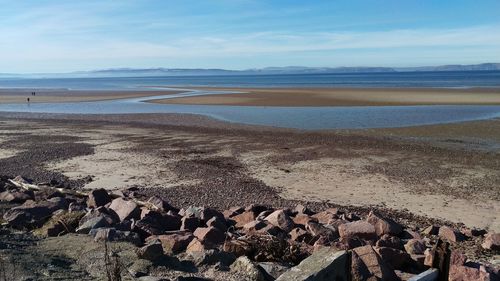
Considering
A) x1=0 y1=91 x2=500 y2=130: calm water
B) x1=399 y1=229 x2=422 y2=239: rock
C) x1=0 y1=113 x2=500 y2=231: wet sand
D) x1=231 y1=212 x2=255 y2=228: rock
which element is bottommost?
x1=0 y1=113 x2=500 y2=231: wet sand

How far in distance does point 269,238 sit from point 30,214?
412cm

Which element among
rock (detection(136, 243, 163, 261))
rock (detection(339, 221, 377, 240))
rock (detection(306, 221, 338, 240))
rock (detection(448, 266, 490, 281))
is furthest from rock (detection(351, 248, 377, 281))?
rock (detection(136, 243, 163, 261))

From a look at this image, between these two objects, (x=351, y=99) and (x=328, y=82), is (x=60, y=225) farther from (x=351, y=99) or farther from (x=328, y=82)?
(x=328, y=82)

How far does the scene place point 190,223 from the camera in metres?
7.97

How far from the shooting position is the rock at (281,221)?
26.2ft

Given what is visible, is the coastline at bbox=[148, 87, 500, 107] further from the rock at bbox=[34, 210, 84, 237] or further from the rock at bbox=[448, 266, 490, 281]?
the rock at bbox=[448, 266, 490, 281]

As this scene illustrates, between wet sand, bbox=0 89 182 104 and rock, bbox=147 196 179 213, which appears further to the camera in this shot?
wet sand, bbox=0 89 182 104

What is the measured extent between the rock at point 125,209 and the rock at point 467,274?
511cm

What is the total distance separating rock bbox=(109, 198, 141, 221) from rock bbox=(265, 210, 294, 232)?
2.27 m

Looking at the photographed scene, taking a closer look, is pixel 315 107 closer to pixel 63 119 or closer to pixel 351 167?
pixel 63 119

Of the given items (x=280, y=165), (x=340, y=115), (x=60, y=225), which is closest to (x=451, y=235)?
Answer: (x=60, y=225)

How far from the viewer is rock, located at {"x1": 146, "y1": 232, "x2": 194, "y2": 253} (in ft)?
21.3

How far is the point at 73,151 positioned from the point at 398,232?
45.9 ft

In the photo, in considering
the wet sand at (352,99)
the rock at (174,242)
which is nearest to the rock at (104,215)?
the rock at (174,242)
